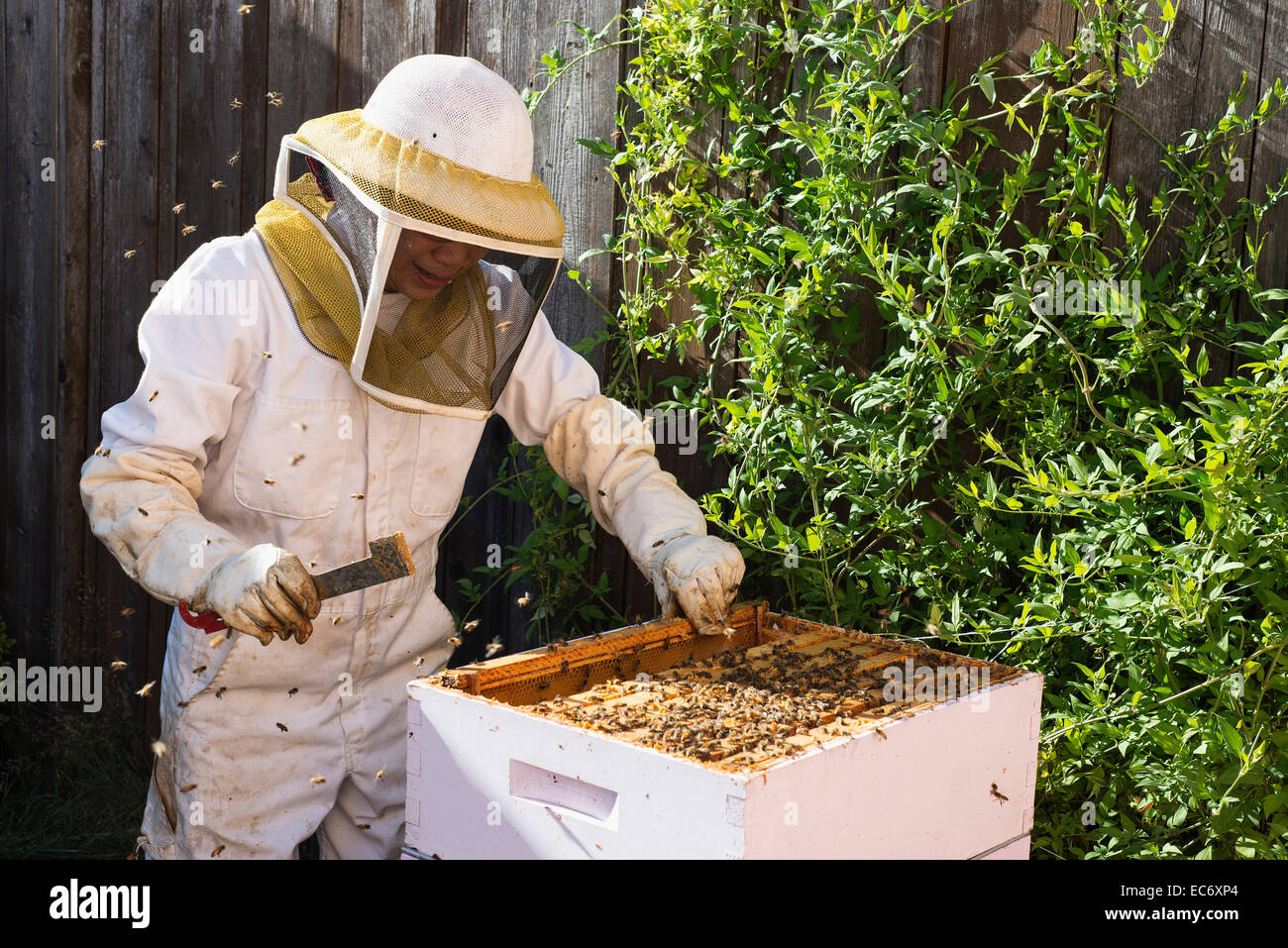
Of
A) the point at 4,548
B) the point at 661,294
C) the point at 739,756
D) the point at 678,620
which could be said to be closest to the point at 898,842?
the point at 739,756

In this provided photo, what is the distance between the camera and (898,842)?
2.04 meters

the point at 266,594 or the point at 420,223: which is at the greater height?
the point at 420,223

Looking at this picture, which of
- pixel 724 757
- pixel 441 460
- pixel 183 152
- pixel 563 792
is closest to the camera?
pixel 724 757

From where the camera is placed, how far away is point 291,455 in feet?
8.92

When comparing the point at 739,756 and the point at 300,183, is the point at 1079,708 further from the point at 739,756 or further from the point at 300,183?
the point at 300,183

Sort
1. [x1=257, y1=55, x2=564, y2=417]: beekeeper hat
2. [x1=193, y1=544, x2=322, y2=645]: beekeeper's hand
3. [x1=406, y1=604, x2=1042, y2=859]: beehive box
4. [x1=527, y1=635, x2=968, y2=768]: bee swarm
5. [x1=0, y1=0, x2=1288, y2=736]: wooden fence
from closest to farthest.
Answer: [x1=406, y1=604, x2=1042, y2=859]: beehive box
[x1=527, y1=635, x2=968, y2=768]: bee swarm
[x1=193, y1=544, x2=322, y2=645]: beekeeper's hand
[x1=257, y1=55, x2=564, y2=417]: beekeeper hat
[x1=0, y1=0, x2=1288, y2=736]: wooden fence

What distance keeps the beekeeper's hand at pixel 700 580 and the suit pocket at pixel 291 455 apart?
0.74m

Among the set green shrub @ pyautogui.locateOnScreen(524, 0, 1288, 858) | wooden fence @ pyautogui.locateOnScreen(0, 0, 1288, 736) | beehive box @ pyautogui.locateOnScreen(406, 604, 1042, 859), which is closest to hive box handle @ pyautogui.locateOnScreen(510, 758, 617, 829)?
beehive box @ pyautogui.locateOnScreen(406, 604, 1042, 859)

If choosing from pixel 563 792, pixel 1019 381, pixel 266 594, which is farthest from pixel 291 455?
pixel 1019 381

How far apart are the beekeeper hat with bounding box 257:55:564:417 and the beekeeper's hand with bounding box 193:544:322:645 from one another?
431 mm

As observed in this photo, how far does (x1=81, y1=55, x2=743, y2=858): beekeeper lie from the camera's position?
8.01 feet

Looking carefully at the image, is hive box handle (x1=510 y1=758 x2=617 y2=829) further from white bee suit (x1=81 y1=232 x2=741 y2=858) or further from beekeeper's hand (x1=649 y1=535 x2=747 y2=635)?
white bee suit (x1=81 y1=232 x2=741 y2=858)

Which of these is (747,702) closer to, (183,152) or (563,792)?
(563,792)

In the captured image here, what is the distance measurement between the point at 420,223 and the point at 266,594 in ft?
2.39
